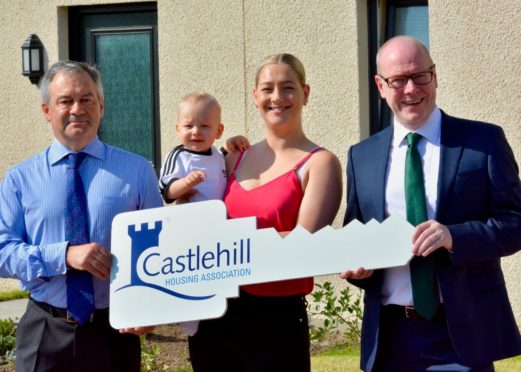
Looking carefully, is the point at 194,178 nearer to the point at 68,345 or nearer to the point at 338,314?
the point at 68,345

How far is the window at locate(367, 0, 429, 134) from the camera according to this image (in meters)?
8.34

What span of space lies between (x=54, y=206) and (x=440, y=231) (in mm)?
1594

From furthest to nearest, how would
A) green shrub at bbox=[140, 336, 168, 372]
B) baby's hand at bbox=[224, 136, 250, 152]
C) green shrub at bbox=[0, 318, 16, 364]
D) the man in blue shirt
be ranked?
green shrub at bbox=[0, 318, 16, 364] → green shrub at bbox=[140, 336, 168, 372] → baby's hand at bbox=[224, 136, 250, 152] → the man in blue shirt

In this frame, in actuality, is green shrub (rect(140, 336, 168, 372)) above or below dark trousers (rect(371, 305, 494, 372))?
below

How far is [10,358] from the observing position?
7.45 metres

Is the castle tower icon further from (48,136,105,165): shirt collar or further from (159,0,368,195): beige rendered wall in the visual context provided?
(159,0,368,195): beige rendered wall

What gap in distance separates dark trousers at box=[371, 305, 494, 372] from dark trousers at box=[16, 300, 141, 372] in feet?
3.64

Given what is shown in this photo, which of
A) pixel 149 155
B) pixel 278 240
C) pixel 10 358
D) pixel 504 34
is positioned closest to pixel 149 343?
pixel 10 358

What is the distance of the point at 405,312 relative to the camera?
408 centimetres

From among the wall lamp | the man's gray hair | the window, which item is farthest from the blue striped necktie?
the wall lamp

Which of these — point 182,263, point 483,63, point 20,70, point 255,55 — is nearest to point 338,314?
point 483,63

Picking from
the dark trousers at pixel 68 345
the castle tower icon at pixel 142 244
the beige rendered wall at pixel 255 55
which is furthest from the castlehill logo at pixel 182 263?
the beige rendered wall at pixel 255 55

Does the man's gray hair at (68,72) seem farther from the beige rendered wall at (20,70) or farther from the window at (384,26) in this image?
the beige rendered wall at (20,70)

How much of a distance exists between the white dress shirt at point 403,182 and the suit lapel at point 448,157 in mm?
28
